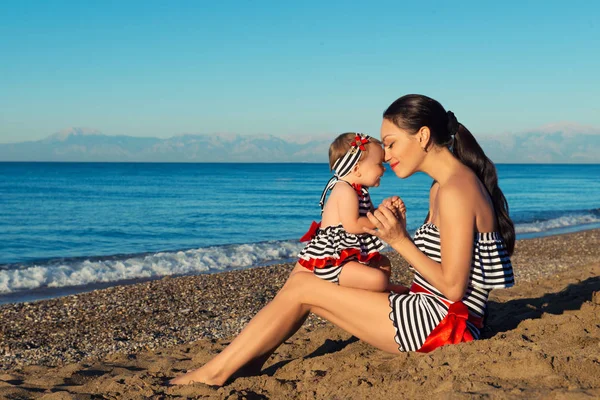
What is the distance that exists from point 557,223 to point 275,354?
19027 millimetres

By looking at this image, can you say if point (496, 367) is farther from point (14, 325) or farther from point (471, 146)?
point (14, 325)

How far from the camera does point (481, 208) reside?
3.61 meters

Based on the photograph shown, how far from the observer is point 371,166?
469 centimetres

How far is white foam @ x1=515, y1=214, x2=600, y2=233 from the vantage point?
2005 centimetres

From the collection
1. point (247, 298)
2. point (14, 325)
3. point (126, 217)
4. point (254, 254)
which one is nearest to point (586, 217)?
point (254, 254)

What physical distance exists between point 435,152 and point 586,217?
73.1 ft

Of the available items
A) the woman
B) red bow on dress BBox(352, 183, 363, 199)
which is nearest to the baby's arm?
red bow on dress BBox(352, 183, 363, 199)

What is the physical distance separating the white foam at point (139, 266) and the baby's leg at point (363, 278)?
773cm

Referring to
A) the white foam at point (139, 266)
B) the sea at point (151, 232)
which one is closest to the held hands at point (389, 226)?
the sea at point (151, 232)

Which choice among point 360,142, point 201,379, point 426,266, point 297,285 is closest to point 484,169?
point 426,266

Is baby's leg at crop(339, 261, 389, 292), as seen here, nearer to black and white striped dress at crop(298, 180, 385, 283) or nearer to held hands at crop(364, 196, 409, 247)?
black and white striped dress at crop(298, 180, 385, 283)

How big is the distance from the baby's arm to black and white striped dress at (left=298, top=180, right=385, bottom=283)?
51mm

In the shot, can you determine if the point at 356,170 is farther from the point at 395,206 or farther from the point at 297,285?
the point at 297,285

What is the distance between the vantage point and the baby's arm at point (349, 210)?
446 centimetres
